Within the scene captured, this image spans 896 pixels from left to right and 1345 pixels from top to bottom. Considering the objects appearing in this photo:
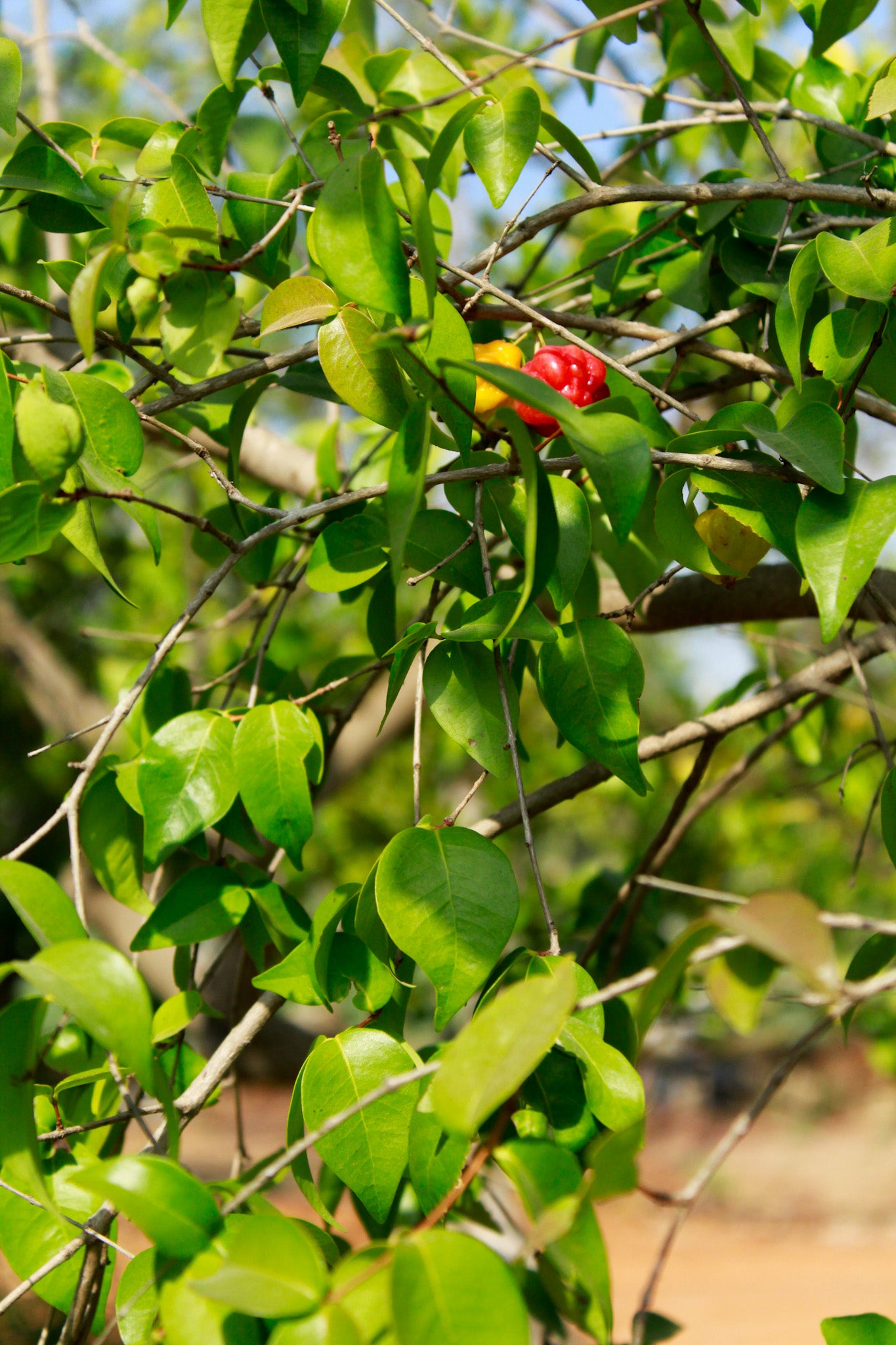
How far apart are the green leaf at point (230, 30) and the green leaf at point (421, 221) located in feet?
0.54

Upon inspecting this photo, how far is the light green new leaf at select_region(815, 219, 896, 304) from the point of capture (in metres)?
0.49

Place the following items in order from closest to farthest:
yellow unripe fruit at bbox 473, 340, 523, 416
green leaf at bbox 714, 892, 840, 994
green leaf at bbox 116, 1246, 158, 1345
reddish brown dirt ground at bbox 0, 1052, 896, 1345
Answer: green leaf at bbox 714, 892, 840, 994
green leaf at bbox 116, 1246, 158, 1345
yellow unripe fruit at bbox 473, 340, 523, 416
reddish brown dirt ground at bbox 0, 1052, 896, 1345

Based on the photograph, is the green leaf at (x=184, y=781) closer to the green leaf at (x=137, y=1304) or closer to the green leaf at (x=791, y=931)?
the green leaf at (x=137, y=1304)

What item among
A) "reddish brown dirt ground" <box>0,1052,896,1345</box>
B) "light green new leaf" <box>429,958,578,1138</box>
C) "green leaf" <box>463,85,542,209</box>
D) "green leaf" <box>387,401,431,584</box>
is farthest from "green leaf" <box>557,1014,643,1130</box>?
"reddish brown dirt ground" <box>0,1052,896,1345</box>

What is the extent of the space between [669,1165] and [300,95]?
15.2ft

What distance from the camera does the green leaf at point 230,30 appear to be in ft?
1.76

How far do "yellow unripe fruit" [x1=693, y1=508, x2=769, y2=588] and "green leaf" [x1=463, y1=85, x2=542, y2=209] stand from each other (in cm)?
20

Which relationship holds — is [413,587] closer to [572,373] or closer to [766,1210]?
[572,373]

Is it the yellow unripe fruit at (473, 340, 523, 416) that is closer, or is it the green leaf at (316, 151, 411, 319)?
the green leaf at (316, 151, 411, 319)

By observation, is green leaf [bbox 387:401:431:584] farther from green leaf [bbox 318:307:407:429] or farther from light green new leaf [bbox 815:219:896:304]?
light green new leaf [bbox 815:219:896:304]

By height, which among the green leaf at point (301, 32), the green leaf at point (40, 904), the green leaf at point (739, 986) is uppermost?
the green leaf at point (301, 32)

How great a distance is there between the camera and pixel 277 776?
0.53 meters

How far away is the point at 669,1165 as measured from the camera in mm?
4312

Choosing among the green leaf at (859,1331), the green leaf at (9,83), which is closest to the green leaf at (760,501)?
the green leaf at (859,1331)
